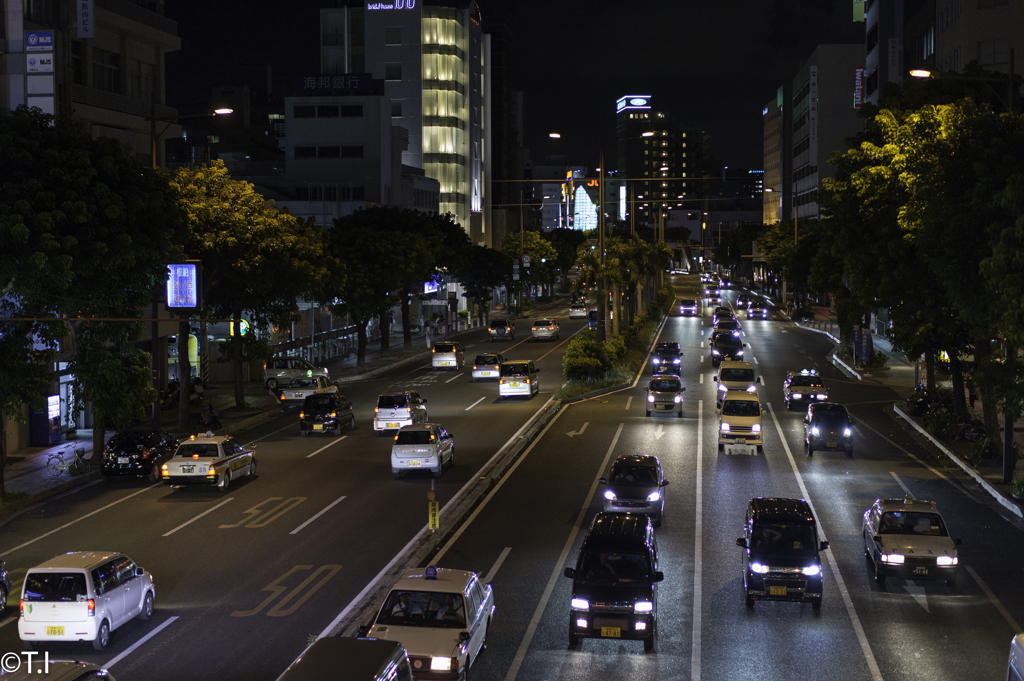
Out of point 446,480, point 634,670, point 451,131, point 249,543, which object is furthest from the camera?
point 451,131

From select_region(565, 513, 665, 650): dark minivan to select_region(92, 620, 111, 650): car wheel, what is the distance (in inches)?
321

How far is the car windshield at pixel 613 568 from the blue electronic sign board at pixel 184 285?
2367cm

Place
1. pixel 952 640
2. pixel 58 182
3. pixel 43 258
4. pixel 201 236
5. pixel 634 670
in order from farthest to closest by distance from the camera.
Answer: pixel 201 236
pixel 58 182
pixel 43 258
pixel 952 640
pixel 634 670

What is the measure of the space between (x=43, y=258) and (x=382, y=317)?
44470 mm

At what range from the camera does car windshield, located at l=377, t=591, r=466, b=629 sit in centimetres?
1555

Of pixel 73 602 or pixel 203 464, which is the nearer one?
pixel 73 602

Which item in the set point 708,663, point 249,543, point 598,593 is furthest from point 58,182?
point 708,663

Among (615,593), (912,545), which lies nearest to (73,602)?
(615,593)

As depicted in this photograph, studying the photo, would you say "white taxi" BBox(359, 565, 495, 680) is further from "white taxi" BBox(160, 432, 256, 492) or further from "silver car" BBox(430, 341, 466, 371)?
"silver car" BBox(430, 341, 466, 371)

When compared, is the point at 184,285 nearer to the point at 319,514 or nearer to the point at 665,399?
the point at 319,514

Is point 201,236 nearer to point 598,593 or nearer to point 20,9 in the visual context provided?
point 20,9

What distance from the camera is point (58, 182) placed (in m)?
28.9

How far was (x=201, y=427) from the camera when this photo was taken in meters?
40.5

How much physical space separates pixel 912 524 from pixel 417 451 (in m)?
15.6
